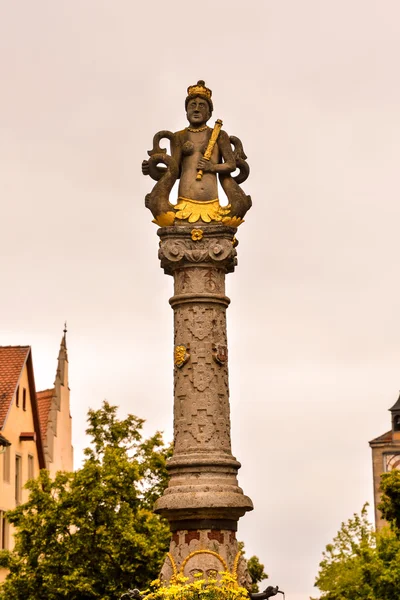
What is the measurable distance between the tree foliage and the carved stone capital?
1907 cm

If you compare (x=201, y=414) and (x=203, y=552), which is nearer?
(x=203, y=552)

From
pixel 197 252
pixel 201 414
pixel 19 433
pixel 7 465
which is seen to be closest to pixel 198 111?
pixel 197 252

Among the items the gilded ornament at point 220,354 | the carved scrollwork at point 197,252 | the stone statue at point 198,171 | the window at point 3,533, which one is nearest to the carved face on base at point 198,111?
the stone statue at point 198,171

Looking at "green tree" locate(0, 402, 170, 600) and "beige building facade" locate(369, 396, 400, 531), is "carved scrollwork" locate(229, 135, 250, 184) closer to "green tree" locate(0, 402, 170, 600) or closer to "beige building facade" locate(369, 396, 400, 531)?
"green tree" locate(0, 402, 170, 600)

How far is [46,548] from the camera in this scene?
33.3 meters

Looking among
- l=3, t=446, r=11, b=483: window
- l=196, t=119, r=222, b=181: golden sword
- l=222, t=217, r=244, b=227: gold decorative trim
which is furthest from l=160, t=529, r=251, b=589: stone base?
l=3, t=446, r=11, b=483: window

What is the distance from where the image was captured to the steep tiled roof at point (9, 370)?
44500 mm

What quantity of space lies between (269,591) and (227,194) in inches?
236

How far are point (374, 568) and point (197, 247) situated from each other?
21.1m

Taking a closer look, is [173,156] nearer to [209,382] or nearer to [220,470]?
[209,382]

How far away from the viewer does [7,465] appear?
1738 inches

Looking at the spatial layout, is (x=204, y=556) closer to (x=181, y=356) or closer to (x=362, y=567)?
(x=181, y=356)

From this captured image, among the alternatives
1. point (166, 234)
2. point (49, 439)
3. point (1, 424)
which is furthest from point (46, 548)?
point (49, 439)

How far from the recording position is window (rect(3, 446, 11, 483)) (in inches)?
1732
